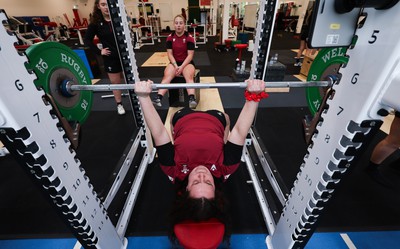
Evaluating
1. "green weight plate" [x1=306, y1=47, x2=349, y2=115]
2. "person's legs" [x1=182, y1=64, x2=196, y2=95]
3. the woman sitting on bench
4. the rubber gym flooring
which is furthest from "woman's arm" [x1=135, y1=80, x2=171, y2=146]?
"person's legs" [x1=182, y1=64, x2=196, y2=95]

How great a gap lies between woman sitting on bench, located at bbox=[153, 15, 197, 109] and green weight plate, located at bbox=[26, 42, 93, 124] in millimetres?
1693

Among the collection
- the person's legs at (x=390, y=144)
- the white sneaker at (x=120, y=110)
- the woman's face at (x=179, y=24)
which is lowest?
the white sneaker at (x=120, y=110)

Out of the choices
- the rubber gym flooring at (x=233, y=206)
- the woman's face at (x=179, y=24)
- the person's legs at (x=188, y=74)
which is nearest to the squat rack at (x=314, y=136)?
the rubber gym flooring at (x=233, y=206)

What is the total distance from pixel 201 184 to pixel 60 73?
1060mm

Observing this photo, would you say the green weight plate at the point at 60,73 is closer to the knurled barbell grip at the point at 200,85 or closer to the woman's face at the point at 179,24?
the knurled barbell grip at the point at 200,85

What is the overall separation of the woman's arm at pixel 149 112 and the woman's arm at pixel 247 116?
18.4 inches

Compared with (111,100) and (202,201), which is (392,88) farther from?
(111,100)

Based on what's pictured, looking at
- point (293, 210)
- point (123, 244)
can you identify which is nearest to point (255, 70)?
point (293, 210)

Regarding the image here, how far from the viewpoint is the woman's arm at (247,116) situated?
117 centimetres

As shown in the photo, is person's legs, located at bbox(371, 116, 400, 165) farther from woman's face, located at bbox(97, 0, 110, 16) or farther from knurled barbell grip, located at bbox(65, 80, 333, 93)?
woman's face, located at bbox(97, 0, 110, 16)

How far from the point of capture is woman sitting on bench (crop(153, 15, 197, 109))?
10.00ft

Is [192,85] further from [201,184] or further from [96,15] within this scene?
[96,15]

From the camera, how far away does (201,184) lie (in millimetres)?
1206

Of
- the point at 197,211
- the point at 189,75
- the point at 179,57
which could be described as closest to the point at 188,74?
the point at 189,75
